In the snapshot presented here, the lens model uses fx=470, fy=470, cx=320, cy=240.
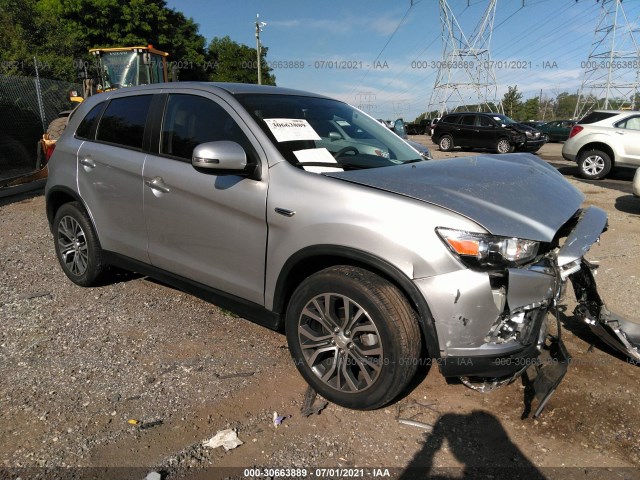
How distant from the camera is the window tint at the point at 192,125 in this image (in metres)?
3.09

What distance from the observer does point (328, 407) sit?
9.08ft

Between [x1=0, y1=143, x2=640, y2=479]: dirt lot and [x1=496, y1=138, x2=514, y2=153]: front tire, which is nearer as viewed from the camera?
[x1=0, y1=143, x2=640, y2=479]: dirt lot

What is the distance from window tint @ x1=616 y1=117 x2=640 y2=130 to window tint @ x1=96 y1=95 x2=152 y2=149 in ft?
37.7

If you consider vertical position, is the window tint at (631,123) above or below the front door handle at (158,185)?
above

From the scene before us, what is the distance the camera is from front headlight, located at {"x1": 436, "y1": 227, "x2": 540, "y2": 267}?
88.1 inches

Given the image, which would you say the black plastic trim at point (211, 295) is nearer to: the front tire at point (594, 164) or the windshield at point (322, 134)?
the windshield at point (322, 134)

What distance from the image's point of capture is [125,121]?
3803 millimetres

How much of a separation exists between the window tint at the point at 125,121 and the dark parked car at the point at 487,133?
1786 centimetres

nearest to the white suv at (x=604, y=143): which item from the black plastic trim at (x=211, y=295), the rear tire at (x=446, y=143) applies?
the rear tire at (x=446, y=143)

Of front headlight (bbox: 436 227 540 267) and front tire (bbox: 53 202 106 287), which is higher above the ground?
front headlight (bbox: 436 227 540 267)

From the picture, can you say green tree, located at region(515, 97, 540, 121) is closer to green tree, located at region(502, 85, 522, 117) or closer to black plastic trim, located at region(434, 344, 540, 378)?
green tree, located at region(502, 85, 522, 117)

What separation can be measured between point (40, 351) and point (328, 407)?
84.0 inches

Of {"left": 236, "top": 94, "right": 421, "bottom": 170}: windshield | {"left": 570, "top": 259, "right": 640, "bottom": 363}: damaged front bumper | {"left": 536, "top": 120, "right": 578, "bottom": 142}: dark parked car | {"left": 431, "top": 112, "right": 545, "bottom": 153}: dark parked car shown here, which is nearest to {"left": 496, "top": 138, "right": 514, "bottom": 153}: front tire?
{"left": 431, "top": 112, "right": 545, "bottom": 153}: dark parked car

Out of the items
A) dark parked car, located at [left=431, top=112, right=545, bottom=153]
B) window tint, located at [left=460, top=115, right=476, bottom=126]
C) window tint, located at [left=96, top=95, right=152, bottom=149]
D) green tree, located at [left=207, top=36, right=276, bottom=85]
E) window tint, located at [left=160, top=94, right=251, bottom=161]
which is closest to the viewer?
window tint, located at [left=160, top=94, right=251, bottom=161]
